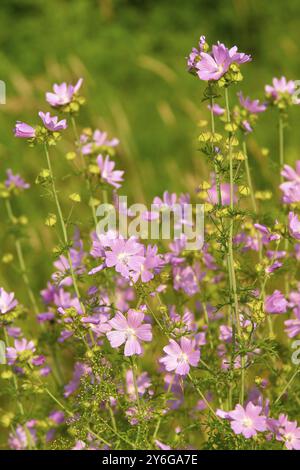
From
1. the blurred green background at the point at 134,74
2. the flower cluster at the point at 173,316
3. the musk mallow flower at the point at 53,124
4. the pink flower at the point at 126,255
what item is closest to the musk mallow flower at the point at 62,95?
the flower cluster at the point at 173,316

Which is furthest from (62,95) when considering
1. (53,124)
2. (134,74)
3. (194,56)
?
(134,74)

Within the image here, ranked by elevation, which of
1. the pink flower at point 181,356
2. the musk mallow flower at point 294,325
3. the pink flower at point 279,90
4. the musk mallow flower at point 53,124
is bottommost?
the pink flower at point 181,356

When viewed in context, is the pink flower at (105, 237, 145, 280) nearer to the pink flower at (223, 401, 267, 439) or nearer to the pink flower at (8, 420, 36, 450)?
the pink flower at (223, 401, 267, 439)

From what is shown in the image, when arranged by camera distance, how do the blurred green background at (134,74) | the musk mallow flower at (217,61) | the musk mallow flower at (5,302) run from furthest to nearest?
the blurred green background at (134,74)
the musk mallow flower at (5,302)
the musk mallow flower at (217,61)

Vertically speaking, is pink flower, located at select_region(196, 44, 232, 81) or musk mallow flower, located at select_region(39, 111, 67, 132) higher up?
pink flower, located at select_region(196, 44, 232, 81)

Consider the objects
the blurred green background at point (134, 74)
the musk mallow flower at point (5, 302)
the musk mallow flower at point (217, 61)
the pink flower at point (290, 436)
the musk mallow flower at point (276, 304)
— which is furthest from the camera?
the blurred green background at point (134, 74)

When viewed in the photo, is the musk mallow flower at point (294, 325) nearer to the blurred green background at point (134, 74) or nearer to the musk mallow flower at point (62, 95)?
the musk mallow flower at point (62, 95)

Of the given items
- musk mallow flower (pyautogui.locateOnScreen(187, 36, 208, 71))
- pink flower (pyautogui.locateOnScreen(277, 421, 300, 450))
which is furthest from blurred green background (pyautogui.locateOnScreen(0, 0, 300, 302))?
pink flower (pyautogui.locateOnScreen(277, 421, 300, 450))
